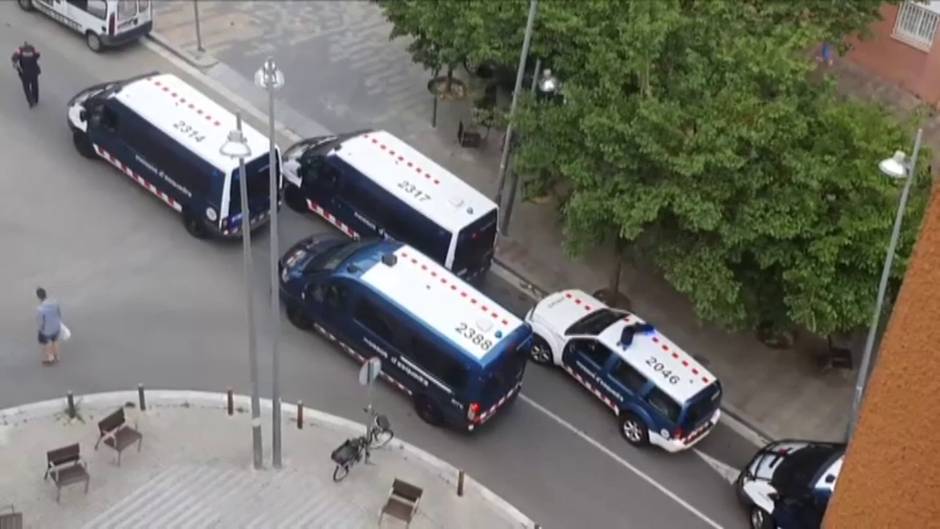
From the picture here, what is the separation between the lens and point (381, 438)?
59.5 ft

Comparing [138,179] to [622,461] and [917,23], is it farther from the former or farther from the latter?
[917,23]

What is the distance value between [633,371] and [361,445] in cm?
452

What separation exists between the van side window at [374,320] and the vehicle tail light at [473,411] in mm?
1640

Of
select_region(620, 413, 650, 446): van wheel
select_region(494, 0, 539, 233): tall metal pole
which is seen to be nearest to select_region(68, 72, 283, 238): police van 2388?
select_region(494, 0, 539, 233): tall metal pole

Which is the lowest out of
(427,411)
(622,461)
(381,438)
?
(622,461)

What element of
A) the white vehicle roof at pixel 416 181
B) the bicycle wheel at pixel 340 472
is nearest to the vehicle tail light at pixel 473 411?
the bicycle wheel at pixel 340 472

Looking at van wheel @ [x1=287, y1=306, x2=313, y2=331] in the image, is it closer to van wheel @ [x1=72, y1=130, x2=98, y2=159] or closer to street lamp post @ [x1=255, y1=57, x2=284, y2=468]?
street lamp post @ [x1=255, y1=57, x2=284, y2=468]

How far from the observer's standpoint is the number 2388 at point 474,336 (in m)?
17.7

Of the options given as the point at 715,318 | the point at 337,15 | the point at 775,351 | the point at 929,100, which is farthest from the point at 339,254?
the point at 929,100

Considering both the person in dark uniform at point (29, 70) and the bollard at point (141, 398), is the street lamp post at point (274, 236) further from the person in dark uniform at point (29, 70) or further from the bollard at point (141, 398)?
the person in dark uniform at point (29, 70)

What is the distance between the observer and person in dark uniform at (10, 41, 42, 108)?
23.3 metres

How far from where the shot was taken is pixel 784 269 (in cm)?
1847

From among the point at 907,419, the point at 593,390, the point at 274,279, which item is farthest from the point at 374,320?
the point at 907,419

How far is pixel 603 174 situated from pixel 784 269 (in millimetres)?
3273
